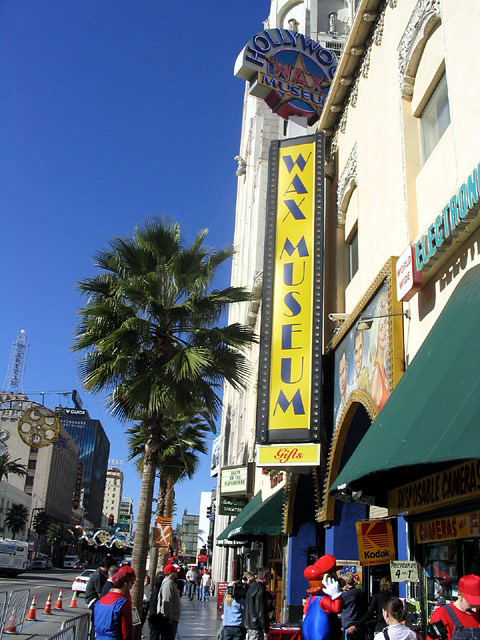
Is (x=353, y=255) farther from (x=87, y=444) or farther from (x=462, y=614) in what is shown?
(x=87, y=444)

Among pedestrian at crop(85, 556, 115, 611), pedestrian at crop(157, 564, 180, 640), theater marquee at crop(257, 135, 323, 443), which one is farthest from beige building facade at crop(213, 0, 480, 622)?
pedestrian at crop(85, 556, 115, 611)

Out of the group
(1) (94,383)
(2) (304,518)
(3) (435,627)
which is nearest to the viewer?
(3) (435,627)

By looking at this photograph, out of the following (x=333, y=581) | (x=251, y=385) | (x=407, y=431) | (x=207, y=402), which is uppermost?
(x=251, y=385)

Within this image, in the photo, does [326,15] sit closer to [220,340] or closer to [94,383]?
[220,340]

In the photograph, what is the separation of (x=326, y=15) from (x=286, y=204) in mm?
21373

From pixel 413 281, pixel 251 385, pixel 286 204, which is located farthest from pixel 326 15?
pixel 413 281

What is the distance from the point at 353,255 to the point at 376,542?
699cm

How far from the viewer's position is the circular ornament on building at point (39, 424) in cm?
1941

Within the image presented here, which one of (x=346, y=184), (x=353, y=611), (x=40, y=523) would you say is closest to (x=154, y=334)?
(x=346, y=184)

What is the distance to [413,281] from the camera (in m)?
8.54

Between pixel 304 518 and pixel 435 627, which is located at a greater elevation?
pixel 304 518

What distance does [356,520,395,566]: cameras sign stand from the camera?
30.7 ft

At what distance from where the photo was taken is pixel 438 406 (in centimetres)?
579

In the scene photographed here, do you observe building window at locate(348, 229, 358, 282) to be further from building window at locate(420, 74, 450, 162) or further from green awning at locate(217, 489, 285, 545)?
green awning at locate(217, 489, 285, 545)
